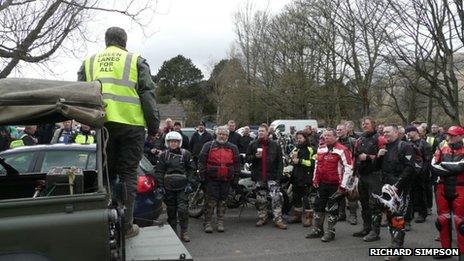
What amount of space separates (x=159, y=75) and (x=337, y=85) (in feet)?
155

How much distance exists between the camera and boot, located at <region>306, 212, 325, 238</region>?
8653mm

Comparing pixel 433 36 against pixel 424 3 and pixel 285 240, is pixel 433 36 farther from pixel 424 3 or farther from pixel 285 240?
pixel 285 240

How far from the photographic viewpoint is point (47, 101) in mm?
3523

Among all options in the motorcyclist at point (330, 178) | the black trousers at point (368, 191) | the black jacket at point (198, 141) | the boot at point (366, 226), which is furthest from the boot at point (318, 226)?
the black jacket at point (198, 141)

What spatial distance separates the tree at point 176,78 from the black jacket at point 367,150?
65.7 meters

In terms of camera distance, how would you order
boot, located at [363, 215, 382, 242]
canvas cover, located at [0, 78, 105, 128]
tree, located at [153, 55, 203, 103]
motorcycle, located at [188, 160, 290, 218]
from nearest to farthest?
canvas cover, located at [0, 78, 105, 128]
boot, located at [363, 215, 382, 242]
motorcycle, located at [188, 160, 290, 218]
tree, located at [153, 55, 203, 103]

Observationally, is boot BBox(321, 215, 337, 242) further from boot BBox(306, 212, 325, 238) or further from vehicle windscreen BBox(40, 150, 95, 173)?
vehicle windscreen BBox(40, 150, 95, 173)

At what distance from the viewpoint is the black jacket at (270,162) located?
9836 millimetres

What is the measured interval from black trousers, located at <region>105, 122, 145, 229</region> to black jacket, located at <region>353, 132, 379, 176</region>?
5.11 meters

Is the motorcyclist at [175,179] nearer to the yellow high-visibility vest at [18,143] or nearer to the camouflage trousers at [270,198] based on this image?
the camouflage trousers at [270,198]

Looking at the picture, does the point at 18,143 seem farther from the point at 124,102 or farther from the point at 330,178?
the point at 124,102


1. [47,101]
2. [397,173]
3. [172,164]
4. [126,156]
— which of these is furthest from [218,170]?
[47,101]

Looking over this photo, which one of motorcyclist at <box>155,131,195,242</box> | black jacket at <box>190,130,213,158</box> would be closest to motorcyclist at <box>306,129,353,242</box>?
motorcyclist at <box>155,131,195,242</box>

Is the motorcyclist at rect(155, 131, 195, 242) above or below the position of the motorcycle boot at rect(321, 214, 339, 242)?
above
